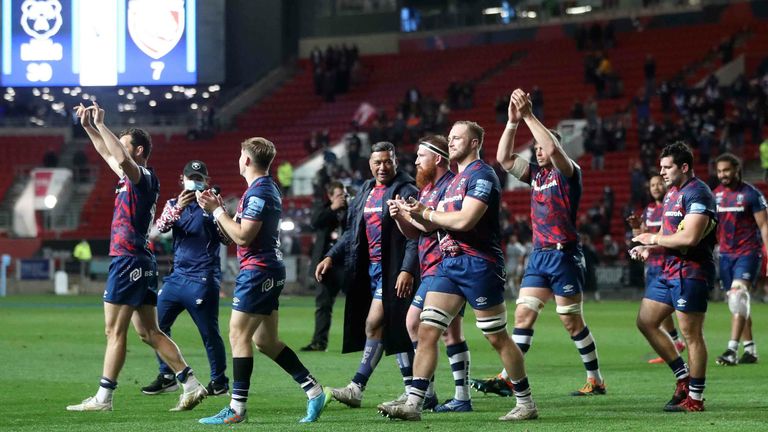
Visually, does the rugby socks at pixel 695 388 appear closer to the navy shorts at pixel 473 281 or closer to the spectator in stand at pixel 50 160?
the navy shorts at pixel 473 281

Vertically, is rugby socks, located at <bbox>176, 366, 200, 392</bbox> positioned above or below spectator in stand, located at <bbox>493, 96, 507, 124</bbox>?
below

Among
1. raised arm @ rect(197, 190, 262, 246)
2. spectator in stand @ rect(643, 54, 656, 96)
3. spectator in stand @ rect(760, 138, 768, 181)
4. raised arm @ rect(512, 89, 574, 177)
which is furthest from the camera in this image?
spectator in stand @ rect(643, 54, 656, 96)

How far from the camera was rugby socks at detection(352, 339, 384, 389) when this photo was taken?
11.2m

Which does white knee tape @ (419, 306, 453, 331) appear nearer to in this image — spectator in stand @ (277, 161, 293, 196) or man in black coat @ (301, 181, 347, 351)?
man in black coat @ (301, 181, 347, 351)

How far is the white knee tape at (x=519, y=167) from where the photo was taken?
12.1 m

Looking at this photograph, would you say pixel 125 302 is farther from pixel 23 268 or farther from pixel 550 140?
pixel 23 268

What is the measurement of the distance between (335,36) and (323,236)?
127 ft

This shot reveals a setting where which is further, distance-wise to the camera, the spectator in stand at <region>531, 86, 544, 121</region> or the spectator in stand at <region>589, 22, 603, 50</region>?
the spectator in stand at <region>589, 22, 603, 50</region>

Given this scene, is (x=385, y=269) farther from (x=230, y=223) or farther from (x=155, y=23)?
(x=155, y=23)

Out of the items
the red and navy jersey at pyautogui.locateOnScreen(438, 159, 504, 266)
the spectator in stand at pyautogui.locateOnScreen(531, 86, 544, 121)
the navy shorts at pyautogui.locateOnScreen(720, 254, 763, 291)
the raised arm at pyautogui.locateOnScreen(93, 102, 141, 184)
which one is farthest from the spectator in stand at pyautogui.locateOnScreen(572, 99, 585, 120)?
the red and navy jersey at pyautogui.locateOnScreen(438, 159, 504, 266)

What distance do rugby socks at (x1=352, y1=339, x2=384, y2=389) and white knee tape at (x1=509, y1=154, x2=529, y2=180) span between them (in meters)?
2.02

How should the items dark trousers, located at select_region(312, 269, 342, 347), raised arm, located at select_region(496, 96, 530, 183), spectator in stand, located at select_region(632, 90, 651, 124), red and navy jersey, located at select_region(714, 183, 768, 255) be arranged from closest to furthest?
raised arm, located at select_region(496, 96, 530, 183) → red and navy jersey, located at select_region(714, 183, 768, 255) → dark trousers, located at select_region(312, 269, 342, 347) → spectator in stand, located at select_region(632, 90, 651, 124)

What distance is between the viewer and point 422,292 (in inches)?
412

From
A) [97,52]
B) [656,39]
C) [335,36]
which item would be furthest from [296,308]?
[335,36]
